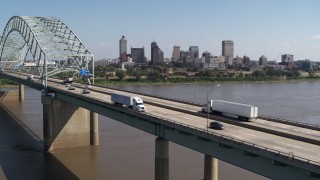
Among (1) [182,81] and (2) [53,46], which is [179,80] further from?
(2) [53,46]

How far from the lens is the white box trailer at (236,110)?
2373 centimetres

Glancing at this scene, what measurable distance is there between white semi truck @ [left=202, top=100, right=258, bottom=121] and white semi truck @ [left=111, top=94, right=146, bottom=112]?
4572 millimetres

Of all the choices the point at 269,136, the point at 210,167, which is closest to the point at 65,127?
the point at 210,167

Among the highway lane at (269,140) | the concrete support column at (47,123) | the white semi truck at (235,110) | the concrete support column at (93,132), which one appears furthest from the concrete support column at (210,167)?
the concrete support column at (47,123)

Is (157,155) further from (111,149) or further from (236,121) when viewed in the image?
(111,149)

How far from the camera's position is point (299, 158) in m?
14.5

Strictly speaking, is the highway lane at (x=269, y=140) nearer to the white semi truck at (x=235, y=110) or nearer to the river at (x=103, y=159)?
the white semi truck at (x=235, y=110)

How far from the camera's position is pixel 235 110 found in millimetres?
24500

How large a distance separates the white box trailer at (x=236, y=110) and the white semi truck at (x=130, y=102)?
4688mm

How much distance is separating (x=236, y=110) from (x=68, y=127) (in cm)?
2354

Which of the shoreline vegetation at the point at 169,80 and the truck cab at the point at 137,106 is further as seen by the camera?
the shoreline vegetation at the point at 169,80

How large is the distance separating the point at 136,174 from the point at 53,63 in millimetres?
33872

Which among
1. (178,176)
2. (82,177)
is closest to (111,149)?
(82,177)

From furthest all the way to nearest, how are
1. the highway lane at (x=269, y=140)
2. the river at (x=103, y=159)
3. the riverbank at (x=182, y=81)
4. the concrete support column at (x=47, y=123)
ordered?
the riverbank at (x=182, y=81), the concrete support column at (x=47, y=123), the river at (x=103, y=159), the highway lane at (x=269, y=140)
